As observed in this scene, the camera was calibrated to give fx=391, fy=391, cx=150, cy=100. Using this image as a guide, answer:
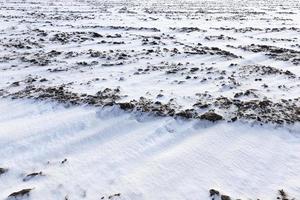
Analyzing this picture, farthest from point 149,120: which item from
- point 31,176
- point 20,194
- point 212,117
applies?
point 20,194

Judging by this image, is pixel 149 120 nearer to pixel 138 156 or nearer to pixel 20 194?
pixel 138 156

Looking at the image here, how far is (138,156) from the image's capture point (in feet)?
23.6

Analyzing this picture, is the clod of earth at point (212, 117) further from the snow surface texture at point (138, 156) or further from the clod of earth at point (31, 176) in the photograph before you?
the clod of earth at point (31, 176)

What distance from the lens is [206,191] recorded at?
617cm

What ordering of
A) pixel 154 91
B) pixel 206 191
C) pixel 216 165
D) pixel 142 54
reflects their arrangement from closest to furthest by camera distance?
pixel 206 191 < pixel 216 165 < pixel 154 91 < pixel 142 54

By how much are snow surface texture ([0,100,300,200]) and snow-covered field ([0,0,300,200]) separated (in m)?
0.02

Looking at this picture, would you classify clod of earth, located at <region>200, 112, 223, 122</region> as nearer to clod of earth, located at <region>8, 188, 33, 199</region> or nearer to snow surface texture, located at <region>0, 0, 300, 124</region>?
snow surface texture, located at <region>0, 0, 300, 124</region>

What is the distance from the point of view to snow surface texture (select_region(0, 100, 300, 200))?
20.5 feet

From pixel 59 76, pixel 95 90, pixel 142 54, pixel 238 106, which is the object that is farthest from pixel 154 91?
pixel 142 54

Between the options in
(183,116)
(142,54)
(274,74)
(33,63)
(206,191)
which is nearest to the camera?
(206,191)

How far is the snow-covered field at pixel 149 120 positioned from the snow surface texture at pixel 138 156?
0.02m

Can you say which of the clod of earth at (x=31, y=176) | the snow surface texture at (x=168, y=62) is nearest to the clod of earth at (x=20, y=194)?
the clod of earth at (x=31, y=176)

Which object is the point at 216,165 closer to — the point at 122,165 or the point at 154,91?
the point at 122,165

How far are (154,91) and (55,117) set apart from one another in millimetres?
2659
